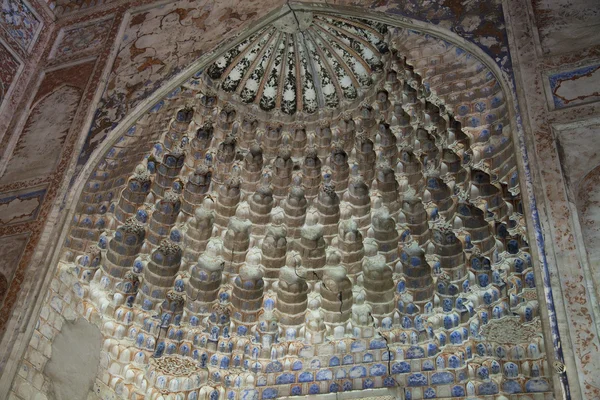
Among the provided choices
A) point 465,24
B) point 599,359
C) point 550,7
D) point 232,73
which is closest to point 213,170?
point 232,73

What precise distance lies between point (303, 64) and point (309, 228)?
1.55 meters

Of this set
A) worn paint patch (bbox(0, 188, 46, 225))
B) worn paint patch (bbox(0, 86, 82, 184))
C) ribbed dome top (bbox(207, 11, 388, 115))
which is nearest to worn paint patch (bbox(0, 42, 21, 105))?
worn paint patch (bbox(0, 86, 82, 184))

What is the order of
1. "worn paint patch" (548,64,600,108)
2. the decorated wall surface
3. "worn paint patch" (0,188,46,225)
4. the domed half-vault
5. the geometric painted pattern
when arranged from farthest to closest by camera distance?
the geometric painted pattern
"worn paint patch" (0,188,46,225)
the domed half-vault
"worn paint patch" (548,64,600,108)
the decorated wall surface

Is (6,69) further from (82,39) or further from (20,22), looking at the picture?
(82,39)

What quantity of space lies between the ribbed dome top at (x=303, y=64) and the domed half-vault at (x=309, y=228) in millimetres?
14

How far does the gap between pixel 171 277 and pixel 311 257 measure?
1161 millimetres

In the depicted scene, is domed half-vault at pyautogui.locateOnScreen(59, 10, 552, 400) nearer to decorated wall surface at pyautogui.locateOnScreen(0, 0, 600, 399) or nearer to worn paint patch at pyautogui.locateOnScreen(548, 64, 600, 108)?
decorated wall surface at pyautogui.locateOnScreen(0, 0, 600, 399)

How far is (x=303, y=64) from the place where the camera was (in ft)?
22.7

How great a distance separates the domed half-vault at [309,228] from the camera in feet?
18.2

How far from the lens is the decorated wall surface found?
14.5 feet

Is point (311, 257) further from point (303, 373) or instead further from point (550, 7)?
point (550, 7)

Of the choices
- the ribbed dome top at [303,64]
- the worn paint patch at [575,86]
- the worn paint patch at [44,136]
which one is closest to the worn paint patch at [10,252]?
the worn paint patch at [44,136]

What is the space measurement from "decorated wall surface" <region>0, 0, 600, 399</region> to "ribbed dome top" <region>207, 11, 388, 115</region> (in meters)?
0.03

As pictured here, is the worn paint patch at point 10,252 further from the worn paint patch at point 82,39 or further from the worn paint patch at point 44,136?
the worn paint patch at point 82,39
